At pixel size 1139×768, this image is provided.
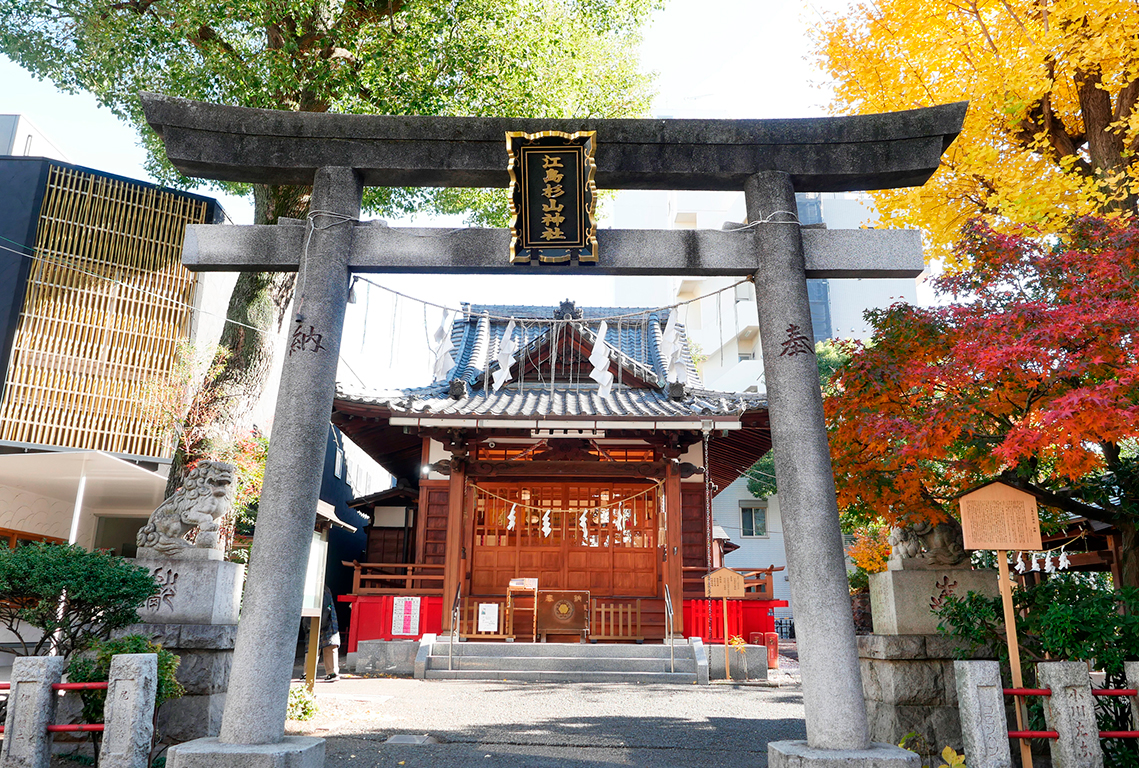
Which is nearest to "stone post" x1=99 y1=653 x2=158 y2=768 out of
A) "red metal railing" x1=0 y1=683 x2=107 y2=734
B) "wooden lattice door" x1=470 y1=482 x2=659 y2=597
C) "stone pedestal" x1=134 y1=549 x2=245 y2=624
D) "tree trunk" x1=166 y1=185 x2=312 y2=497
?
"red metal railing" x1=0 y1=683 x2=107 y2=734

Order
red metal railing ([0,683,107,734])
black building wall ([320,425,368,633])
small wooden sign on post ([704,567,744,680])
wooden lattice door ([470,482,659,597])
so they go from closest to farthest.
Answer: red metal railing ([0,683,107,734]) → small wooden sign on post ([704,567,744,680]) → wooden lattice door ([470,482,659,597]) → black building wall ([320,425,368,633])

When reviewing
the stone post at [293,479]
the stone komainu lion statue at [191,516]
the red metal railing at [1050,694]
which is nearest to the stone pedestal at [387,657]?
the stone komainu lion statue at [191,516]

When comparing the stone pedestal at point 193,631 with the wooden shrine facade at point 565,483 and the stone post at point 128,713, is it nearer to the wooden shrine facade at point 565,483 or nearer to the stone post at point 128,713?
the stone post at point 128,713

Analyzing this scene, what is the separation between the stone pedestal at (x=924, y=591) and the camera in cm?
634

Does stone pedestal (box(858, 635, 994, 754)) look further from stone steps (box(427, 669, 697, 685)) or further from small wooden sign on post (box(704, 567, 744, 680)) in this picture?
small wooden sign on post (box(704, 567, 744, 680))

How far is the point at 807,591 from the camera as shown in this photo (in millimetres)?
5254

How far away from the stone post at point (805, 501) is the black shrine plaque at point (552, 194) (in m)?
1.40

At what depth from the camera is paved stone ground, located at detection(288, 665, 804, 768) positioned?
260 inches

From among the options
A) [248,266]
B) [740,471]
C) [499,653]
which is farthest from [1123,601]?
[740,471]

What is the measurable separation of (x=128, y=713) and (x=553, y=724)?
451 cm

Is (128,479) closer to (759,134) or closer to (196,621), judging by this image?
(196,621)

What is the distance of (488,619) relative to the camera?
524 inches

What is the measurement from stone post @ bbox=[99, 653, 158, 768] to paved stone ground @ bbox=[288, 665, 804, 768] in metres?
1.84

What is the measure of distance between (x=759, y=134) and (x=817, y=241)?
1.03 meters
